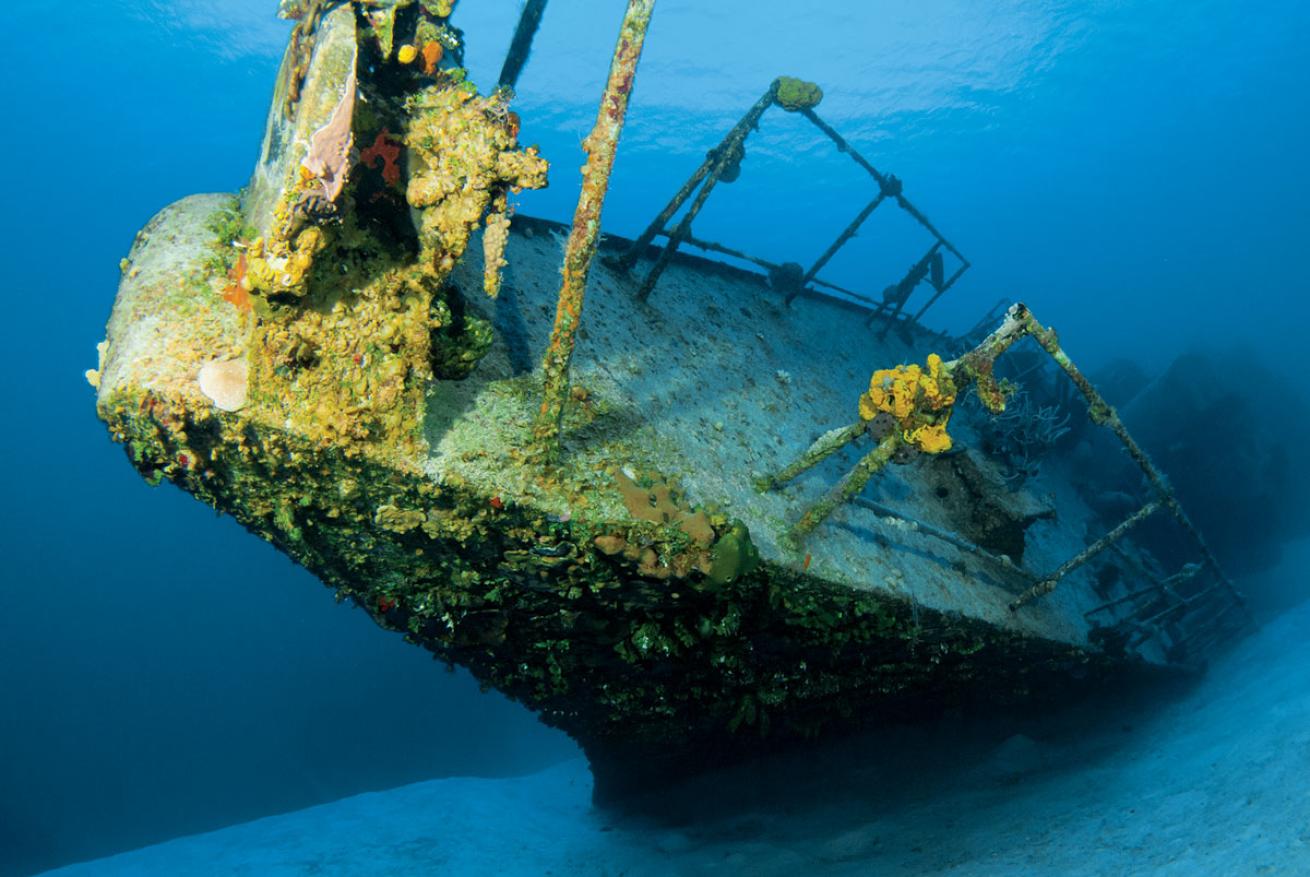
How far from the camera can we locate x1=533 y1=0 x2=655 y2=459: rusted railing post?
1.83 meters

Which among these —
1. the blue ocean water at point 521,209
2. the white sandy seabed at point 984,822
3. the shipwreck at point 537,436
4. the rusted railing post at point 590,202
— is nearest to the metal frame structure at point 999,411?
the shipwreck at point 537,436

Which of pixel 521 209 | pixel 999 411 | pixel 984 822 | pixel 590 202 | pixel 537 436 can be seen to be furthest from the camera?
pixel 521 209

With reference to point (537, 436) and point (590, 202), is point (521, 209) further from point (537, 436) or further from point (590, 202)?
point (590, 202)

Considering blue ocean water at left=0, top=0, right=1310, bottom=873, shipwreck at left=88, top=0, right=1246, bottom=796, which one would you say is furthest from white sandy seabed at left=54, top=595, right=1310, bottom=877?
blue ocean water at left=0, top=0, right=1310, bottom=873

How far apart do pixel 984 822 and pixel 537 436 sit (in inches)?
170

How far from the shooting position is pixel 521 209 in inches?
2137

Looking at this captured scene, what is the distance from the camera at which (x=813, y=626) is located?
3.22 m

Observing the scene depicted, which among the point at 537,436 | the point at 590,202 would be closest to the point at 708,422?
the point at 537,436

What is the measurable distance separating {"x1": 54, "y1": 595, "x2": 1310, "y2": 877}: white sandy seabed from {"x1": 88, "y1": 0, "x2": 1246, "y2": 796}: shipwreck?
823 mm

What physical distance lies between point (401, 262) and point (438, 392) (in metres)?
0.55

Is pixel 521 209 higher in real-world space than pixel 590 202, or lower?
higher

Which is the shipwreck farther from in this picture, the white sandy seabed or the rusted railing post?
the white sandy seabed

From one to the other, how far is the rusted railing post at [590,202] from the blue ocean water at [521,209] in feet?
31.3

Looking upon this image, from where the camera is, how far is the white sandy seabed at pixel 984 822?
3.20 m
